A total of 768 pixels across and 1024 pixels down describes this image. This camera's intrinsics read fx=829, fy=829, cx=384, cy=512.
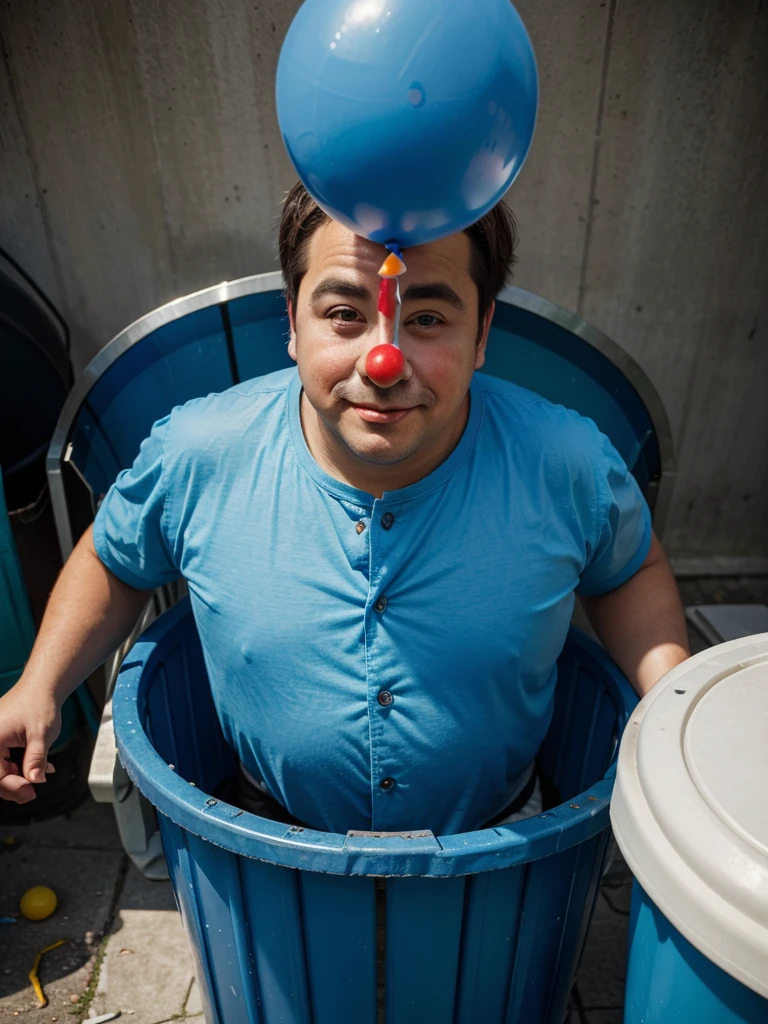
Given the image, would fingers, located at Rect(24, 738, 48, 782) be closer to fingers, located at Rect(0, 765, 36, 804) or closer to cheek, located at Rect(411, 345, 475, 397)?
fingers, located at Rect(0, 765, 36, 804)

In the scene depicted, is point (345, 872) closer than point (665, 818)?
No

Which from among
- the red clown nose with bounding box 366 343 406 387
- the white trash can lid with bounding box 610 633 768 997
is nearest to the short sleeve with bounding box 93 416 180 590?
the red clown nose with bounding box 366 343 406 387

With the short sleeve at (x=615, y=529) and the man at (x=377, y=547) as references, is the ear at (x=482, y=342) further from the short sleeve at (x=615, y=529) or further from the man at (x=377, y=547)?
the short sleeve at (x=615, y=529)

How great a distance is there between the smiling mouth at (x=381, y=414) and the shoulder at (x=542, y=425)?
0.83 ft

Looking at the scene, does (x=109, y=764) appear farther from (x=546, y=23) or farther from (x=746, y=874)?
(x=546, y=23)

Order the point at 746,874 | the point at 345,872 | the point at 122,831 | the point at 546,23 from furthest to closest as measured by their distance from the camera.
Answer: the point at 546,23, the point at 122,831, the point at 345,872, the point at 746,874

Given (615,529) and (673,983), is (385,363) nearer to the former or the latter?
(615,529)

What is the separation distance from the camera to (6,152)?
1993mm

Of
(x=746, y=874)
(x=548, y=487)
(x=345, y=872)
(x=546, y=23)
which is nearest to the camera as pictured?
(x=746, y=874)

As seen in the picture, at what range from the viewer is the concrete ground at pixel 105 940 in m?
1.69

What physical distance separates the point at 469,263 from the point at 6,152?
54.1 inches

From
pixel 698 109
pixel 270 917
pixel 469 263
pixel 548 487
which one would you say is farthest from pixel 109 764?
pixel 698 109

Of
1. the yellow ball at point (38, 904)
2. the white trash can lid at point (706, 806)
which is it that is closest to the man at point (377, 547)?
the white trash can lid at point (706, 806)

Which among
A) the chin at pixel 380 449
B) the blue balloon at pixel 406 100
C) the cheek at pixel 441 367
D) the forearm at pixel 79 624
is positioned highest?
the blue balloon at pixel 406 100
